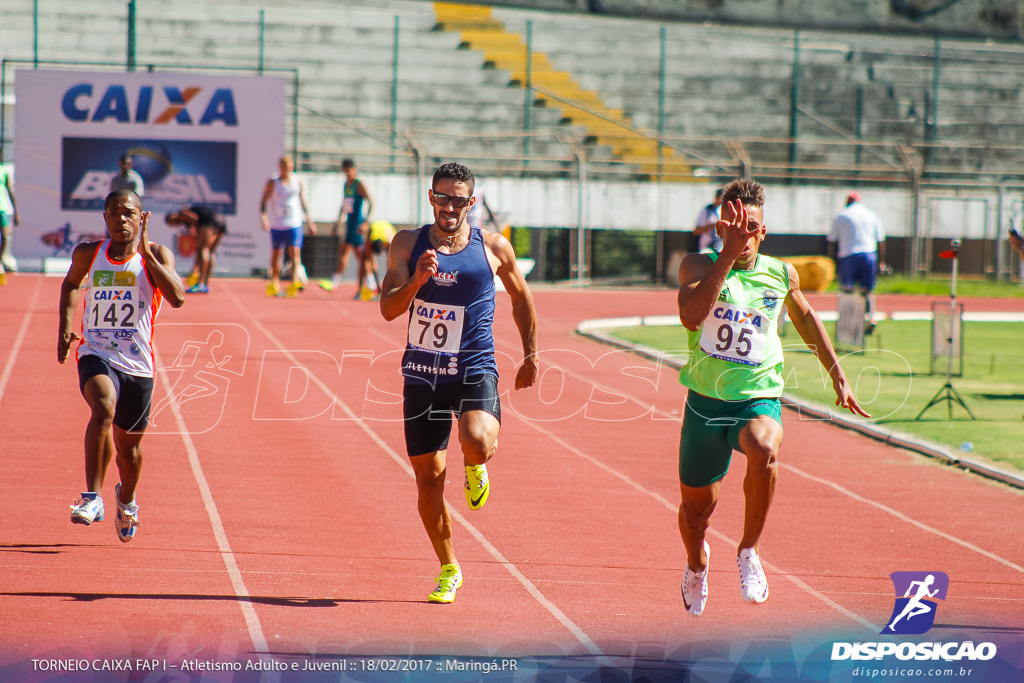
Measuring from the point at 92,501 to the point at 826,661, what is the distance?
3.95 metres

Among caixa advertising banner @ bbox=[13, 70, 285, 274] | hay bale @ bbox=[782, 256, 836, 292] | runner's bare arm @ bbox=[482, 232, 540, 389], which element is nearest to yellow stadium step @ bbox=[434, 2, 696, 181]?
hay bale @ bbox=[782, 256, 836, 292]

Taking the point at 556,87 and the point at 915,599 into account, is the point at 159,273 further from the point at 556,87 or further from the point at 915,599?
the point at 556,87

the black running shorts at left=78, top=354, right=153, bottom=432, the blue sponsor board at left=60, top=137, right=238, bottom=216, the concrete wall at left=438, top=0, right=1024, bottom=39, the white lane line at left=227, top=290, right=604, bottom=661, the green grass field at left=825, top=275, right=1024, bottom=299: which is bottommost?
the white lane line at left=227, top=290, right=604, bottom=661

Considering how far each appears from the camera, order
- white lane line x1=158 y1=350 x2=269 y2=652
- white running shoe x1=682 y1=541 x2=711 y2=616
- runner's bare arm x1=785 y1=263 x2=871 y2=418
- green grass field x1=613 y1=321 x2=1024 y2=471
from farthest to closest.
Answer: green grass field x1=613 y1=321 x2=1024 y2=471 → runner's bare arm x1=785 y1=263 x2=871 y2=418 → white running shoe x1=682 y1=541 x2=711 y2=616 → white lane line x1=158 y1=350 x2=269 y2=652

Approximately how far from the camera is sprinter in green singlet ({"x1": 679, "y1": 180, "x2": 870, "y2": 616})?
18.7 ft

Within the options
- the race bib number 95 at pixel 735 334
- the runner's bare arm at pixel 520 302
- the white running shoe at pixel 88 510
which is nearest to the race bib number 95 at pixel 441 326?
the runner's bare arm at pixel 520 302

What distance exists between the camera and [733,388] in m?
5.79

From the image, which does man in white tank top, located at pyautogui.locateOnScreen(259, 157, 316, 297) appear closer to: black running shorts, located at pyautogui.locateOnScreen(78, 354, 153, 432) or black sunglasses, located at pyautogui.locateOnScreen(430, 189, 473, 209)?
black running shorts, located at pyautogui.locateOnScreen(78, 354, 153, 432)

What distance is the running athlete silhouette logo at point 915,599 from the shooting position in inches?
228

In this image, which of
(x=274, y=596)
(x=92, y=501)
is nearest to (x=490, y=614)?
(x=274, y=596)

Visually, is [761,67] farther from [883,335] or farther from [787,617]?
[787,617]

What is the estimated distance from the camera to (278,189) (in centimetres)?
1948

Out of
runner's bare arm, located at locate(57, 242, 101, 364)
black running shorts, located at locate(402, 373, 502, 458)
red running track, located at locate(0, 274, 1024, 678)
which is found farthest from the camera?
runner's bare arm, located at locate(57, 242, 101, 364)

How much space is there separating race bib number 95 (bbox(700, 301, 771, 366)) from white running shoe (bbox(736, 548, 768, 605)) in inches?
35.5
